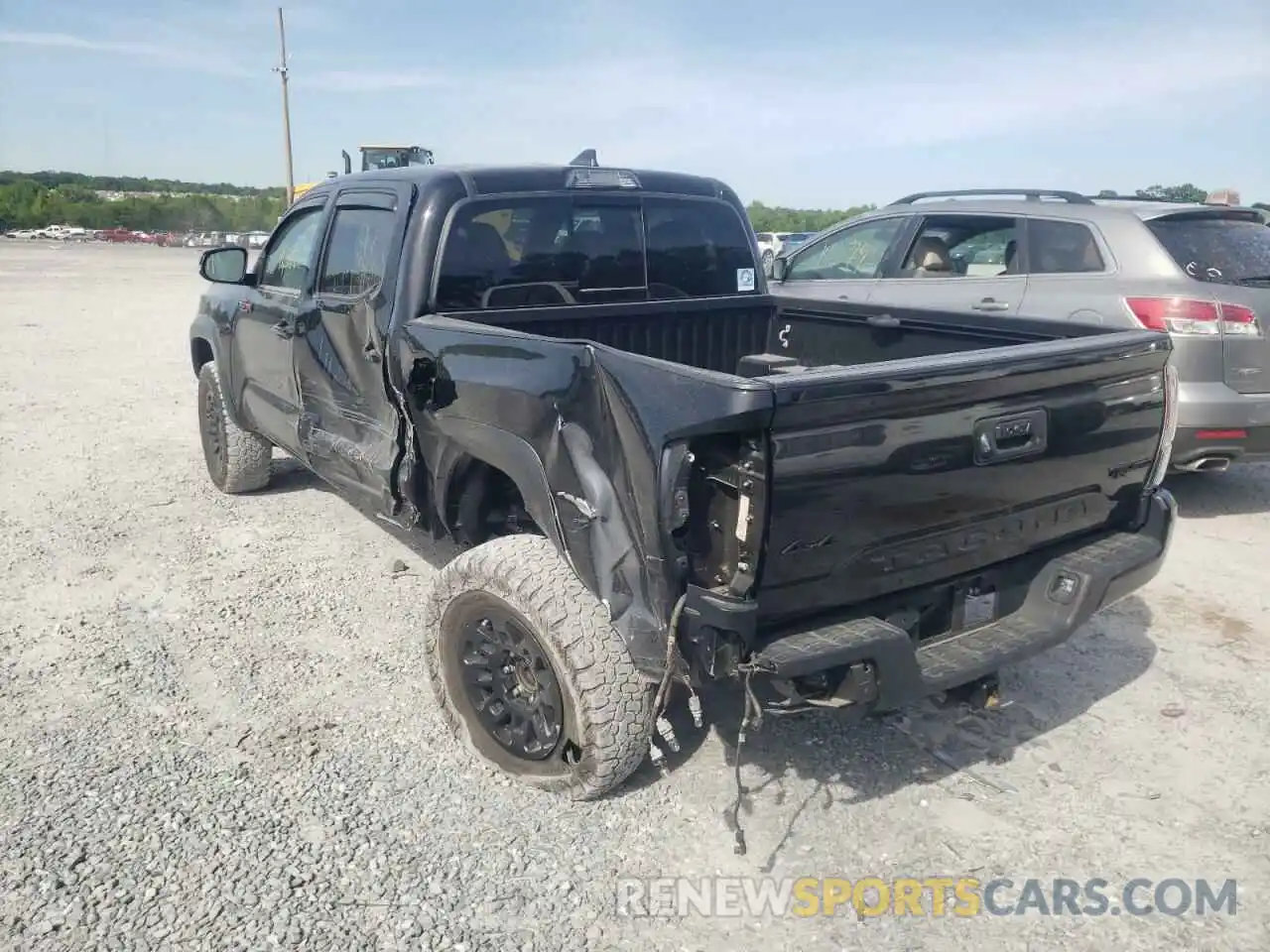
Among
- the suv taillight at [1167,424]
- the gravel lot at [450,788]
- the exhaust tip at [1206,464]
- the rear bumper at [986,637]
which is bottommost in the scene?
the gravel lot at [450,788]

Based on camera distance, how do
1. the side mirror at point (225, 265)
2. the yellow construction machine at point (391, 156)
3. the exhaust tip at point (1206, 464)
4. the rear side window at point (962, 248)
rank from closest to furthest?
1. the side mirror at point (225, 265)
2. the exhaust tip at point (1206, 464)
3. the rear side window at point (962, 248)
4. the yellow construction machine at point (391, 156)

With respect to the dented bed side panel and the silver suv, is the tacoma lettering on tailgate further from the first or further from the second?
the silver suv

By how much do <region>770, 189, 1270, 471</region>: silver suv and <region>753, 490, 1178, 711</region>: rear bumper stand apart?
2175 mm

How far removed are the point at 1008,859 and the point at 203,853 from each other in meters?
2.27

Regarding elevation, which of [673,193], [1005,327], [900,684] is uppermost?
[673,193]

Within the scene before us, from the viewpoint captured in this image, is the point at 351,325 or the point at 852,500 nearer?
the point at 852,500

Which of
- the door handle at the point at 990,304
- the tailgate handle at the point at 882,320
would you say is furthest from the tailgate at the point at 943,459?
the door handle at the point at 990,304

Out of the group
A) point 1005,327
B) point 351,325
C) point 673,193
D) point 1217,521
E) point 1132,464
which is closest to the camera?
point 1132,464

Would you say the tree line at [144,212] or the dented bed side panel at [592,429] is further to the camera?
the tree line at [144,212]

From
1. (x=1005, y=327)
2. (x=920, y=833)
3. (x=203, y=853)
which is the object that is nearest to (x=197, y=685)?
(x=203, y=853)

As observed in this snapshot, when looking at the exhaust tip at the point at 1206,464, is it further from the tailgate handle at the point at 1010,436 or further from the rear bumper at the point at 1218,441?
the tailgate handle at the point at 1010,436

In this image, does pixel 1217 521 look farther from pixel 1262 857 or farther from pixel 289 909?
pixel 289 909

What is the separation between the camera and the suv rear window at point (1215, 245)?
573cm

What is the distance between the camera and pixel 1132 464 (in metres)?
3.38
